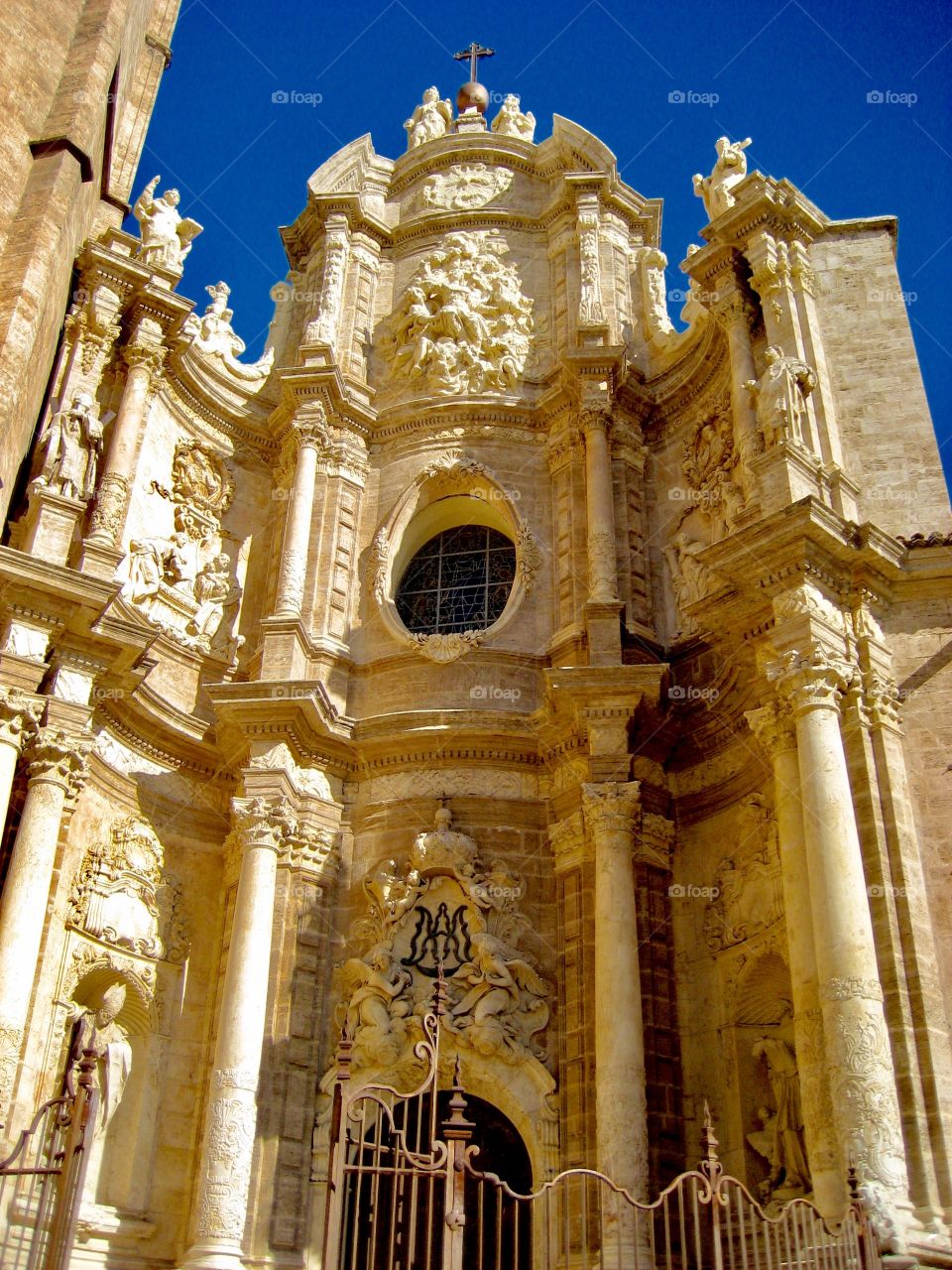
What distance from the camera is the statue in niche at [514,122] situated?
22.4 m

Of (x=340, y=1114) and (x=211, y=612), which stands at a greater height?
(x=211, y=612)

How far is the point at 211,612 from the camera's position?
17250 mm

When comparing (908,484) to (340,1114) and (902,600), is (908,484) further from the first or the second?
(340,1114)

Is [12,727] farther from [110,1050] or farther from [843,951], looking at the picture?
[843,951]

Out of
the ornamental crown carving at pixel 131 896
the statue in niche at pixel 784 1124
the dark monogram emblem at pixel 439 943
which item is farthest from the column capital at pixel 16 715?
the statue in niche at pixel 784 1124

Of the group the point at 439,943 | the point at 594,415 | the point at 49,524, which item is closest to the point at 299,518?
the point at 49,524

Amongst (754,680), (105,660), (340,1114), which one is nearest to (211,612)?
(105,660)

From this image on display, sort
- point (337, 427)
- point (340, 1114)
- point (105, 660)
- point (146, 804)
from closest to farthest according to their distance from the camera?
point (340, 1114), point (105, 660), point (146, 804), point (337, 427)

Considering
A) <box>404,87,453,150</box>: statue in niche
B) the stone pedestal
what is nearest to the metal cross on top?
<box>404,87,453,150</box>: statue in niche

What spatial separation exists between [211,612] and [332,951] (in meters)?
4.86

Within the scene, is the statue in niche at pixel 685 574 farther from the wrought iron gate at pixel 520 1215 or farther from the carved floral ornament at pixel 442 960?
the wrought iron gate at pixel 520 1215

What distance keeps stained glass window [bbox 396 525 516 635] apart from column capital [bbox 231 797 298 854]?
3.68m

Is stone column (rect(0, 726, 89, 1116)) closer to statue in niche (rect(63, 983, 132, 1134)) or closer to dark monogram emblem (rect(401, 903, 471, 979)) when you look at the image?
statue in niche (rect(63, 983, 132, 1134))

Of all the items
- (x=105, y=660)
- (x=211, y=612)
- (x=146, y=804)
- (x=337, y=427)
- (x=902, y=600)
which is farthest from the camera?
(x=337, y=427)
